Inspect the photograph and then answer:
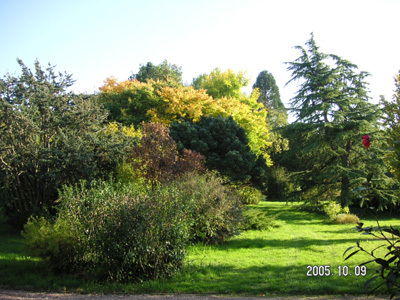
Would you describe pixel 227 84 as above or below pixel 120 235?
above

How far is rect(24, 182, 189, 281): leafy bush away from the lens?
20.8 feet

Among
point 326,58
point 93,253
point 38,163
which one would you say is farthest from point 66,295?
point 326,58

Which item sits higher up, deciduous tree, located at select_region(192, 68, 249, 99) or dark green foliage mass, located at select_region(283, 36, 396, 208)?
deciduous tree, located at select_region(192, 68, 249, 99)

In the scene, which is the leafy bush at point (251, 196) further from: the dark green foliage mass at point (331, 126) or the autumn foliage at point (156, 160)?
the autumn foliage at point (156, 160)

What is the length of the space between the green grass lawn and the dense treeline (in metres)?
0.45

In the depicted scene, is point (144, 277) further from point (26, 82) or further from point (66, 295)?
point (26, 82)

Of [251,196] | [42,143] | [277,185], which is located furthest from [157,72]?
[42,143]

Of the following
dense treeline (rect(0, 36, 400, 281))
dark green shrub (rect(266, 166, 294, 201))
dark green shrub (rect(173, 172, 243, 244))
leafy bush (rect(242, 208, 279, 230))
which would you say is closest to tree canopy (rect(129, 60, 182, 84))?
dense treeline (rect(0, 36, 400, 281))

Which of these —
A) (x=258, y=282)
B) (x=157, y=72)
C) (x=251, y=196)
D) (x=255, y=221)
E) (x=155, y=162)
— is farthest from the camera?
(x=157, y=72)

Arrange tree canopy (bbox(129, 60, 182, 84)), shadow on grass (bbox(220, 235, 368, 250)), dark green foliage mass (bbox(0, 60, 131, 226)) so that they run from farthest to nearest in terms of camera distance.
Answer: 1. tree canopy (bbox(129, 60, 182, 84))
2. dark green foliage mass (bbox(0, 60, 131, 226))
3. shadow on grass (bbox(220, 235, 368, 250))

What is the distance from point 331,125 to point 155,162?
34.8 feet

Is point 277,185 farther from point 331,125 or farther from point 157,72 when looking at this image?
point 157,72

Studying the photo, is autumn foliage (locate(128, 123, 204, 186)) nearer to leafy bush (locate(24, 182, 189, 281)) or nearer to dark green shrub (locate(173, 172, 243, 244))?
dark green shrub (locate(173, 172, 243, 244))

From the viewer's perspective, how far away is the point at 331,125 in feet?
57.8
